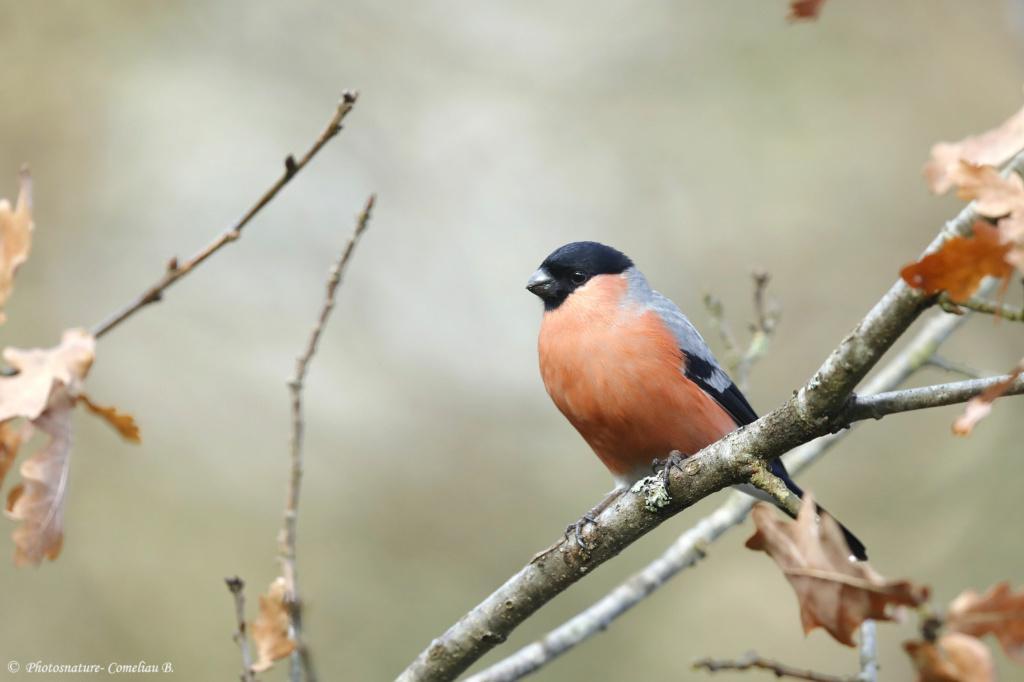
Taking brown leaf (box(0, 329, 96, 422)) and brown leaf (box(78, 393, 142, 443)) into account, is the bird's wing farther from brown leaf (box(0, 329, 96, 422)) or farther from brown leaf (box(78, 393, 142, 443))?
brown leaf (box(0, 329, 96, 422))

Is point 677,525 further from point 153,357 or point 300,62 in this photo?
point 300,62

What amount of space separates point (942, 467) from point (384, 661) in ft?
21.2

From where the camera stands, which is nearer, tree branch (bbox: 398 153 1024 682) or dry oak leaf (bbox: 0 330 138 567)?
dry oak leaf (bbox: 0 330 138 567)

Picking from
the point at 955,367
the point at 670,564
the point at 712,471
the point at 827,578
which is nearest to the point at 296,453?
the point at 712,471

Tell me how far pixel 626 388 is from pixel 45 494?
2413 millimetres

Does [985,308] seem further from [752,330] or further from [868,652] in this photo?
[752,330]

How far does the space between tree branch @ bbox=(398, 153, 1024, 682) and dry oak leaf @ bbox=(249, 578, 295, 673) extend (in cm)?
83

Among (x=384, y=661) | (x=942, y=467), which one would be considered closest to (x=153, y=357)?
(x=384, y=661)

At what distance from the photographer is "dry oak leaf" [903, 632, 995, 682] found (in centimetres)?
123

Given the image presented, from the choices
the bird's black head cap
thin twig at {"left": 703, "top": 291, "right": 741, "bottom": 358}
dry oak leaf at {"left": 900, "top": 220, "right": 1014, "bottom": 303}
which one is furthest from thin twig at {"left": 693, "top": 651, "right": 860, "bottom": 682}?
thin twig at {"left": 703, "top": 291, "right": 741, "bottom": 358}

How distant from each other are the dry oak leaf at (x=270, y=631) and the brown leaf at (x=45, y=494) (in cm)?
54

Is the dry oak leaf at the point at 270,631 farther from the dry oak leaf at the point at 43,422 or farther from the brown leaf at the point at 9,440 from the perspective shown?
the brown leaf at the point at 9,440

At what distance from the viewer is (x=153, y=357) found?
827cm

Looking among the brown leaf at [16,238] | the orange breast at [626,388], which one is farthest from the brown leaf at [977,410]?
the orange breast at [626,388]
